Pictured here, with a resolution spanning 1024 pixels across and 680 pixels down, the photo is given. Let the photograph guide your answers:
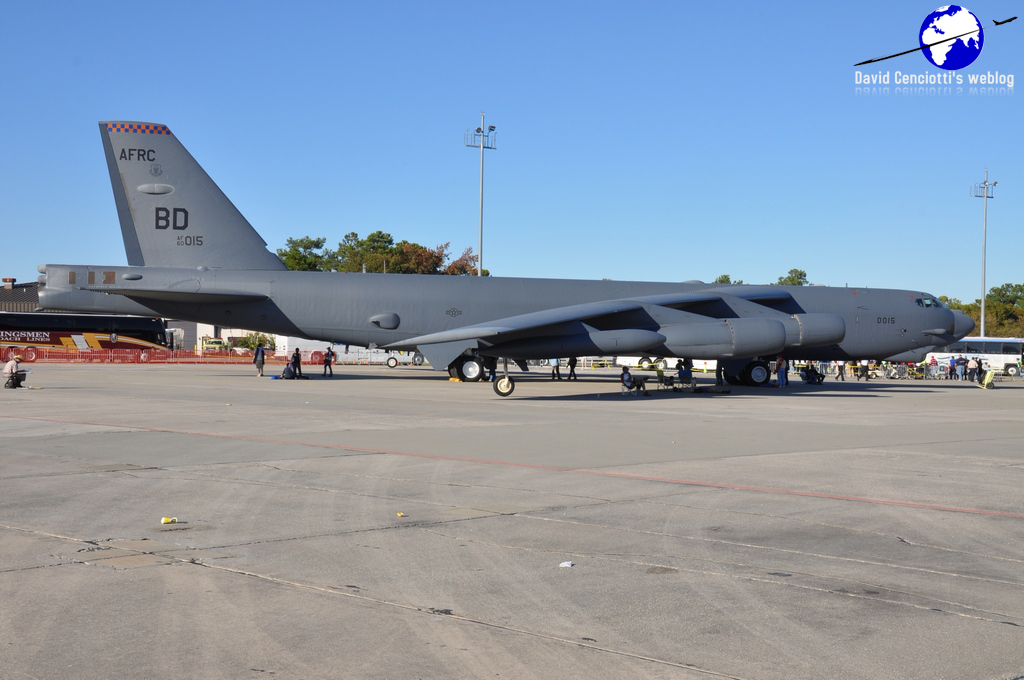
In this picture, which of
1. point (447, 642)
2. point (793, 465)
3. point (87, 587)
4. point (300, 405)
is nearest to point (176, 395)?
point (300, 405)

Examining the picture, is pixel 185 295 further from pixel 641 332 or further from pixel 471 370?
pixel 641 332

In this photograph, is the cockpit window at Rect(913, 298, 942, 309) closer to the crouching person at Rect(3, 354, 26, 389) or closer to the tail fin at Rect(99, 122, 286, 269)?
the tail fin at Rect(99, 122, 286, 269)

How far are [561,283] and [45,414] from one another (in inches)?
707

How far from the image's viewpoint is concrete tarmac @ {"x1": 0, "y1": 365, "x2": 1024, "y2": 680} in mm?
4688

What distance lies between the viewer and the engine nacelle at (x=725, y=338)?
1048 inches

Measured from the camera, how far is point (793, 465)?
12.3m

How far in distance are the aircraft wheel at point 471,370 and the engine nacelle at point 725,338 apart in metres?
9.63

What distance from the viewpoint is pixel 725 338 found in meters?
26.7

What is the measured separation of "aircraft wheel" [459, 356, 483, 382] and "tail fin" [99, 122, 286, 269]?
8.35m

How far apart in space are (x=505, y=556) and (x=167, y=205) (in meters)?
27.7

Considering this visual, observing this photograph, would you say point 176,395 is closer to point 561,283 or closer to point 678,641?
point 561,283

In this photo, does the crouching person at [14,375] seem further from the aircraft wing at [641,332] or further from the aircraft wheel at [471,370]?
the aircraft wheel at [471,370]

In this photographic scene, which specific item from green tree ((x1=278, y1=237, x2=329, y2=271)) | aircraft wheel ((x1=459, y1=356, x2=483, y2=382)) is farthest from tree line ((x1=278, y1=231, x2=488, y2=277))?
aircraft wheel ((x1=459, y1=356, x2=483, y2=382))

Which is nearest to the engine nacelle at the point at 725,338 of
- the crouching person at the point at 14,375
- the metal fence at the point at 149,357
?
the crouching person at the point at 14,375
